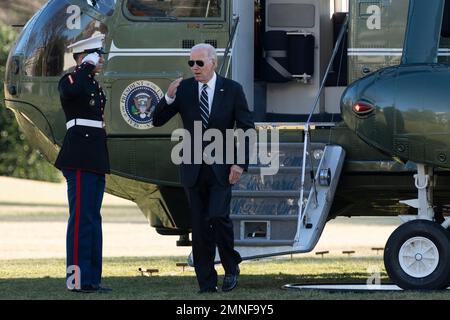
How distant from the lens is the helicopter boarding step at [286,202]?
11461mm

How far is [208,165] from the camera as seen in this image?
1076 centimetres

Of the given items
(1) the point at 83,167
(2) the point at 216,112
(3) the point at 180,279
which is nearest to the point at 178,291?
(1) the point at 83,167

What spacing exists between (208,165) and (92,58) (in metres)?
1.25

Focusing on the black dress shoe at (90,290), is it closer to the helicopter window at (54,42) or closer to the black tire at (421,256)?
the black tire at (421,256)

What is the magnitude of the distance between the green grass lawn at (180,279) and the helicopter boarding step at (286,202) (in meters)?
0.38

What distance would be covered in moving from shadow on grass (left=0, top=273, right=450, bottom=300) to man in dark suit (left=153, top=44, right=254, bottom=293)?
0.29 m

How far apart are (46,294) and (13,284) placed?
57.3 inches

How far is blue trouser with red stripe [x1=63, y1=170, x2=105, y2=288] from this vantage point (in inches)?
431

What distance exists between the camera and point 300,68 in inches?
521

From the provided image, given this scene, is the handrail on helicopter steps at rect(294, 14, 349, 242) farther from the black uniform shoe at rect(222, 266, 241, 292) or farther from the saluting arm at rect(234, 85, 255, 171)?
the saluting arm at rect(234, 85, 255, 171)

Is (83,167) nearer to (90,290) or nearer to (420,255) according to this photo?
(90,290)

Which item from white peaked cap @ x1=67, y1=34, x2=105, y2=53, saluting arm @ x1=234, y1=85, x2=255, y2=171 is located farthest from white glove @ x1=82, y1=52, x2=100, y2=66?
saluting arm @ x1=234, y1=85, x2=255, y2=171

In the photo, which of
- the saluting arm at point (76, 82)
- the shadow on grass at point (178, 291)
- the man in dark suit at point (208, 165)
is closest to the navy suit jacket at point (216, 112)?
the man in dark suit at point (208, 165)

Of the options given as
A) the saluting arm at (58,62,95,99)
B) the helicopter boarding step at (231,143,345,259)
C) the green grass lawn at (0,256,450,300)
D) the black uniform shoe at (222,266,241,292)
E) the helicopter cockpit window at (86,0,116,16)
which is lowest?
the green grass lawn at (0,256,450,300)
